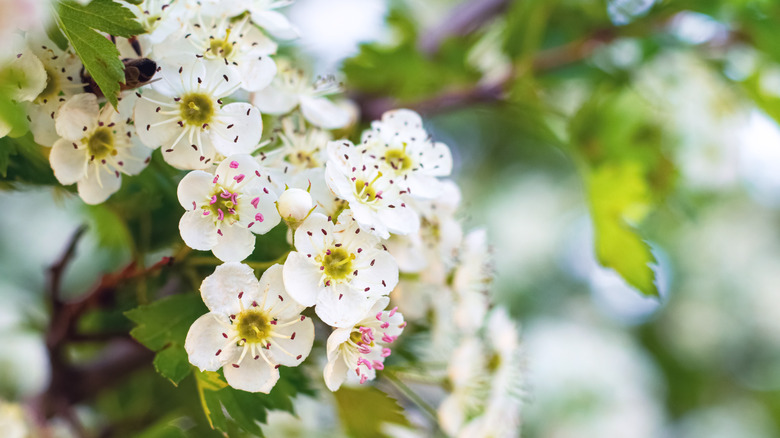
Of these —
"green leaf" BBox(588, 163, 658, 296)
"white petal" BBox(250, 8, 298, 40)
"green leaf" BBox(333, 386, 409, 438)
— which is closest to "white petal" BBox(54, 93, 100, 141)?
"white petal" BBox(250, 8, 298, 40)

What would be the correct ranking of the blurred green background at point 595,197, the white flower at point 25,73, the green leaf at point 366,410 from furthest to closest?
the blurred green background at point 595,197, the green leaf at point 366,410, the white flower at point 25,73

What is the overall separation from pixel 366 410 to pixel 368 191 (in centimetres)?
18

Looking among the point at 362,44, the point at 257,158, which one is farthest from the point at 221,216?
the point at 362,44

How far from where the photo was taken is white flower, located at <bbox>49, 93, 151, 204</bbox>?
342 mm

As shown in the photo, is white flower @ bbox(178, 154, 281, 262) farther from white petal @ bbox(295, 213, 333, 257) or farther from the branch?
the branch

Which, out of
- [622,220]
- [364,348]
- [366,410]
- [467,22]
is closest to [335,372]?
[364,348]

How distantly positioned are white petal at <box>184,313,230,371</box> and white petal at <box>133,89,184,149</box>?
0.09 m

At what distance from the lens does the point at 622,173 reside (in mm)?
562

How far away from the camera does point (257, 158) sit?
0.34 m

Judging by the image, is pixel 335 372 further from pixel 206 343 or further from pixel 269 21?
pixel 269 21

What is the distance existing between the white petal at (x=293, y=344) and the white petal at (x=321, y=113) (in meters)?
0.13

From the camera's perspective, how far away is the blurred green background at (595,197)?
64cm

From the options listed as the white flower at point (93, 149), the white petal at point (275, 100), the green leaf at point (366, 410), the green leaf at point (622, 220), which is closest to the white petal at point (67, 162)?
the white flower at point (93, 149)

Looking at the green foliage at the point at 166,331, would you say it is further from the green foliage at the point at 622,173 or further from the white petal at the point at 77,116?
the green foliage at the point at 622,173
